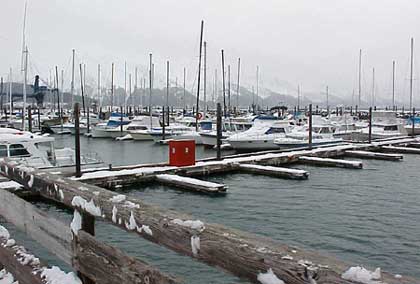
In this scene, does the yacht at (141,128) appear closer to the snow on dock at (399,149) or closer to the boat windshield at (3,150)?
the snow on dock at (399,149)

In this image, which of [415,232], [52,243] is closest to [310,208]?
[415,232]

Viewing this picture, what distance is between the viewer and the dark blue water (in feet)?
34.2

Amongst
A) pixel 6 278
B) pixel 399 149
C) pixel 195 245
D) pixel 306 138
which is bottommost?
pixel 399 149

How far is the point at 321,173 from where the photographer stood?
75.9ft

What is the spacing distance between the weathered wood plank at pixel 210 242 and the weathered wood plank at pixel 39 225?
0.26 m

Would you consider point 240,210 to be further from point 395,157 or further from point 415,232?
point 395,157

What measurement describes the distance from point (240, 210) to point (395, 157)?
16214mm

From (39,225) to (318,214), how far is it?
1216cm

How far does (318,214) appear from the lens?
1467cm

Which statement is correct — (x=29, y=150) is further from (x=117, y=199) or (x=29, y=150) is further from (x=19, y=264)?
(x=117, y=199)

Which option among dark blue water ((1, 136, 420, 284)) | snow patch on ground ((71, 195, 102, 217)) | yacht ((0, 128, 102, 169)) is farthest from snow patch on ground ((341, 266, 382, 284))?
yacht ((0, 128, 102, 169))

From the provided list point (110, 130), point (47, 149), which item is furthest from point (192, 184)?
point (110, 130)

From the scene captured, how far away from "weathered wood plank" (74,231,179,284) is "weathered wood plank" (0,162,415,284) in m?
0.16

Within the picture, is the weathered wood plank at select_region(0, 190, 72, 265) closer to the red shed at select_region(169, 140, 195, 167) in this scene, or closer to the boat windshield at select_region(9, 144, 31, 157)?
the boat windshield at select_region(9, 144, 31, 157)
